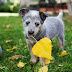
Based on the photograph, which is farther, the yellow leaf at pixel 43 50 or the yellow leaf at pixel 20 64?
the yellow leaf at pixel 20 64

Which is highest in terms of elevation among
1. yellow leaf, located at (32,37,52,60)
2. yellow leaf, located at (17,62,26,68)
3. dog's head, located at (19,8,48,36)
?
dog's head, located at (19,8,48,36)

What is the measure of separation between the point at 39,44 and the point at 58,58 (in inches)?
49.9

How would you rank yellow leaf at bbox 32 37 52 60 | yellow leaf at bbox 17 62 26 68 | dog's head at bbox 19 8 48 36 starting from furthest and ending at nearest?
yellow leaf at bbox 17 62 26 68 → dog's head at bbox 19 8 48 36 → yellow leaf at bbox 32 37 52 60

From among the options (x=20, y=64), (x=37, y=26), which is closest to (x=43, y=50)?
(x=37, y=26)

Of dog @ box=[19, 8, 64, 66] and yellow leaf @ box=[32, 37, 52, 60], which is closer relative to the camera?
yellow leaf @ box=[32, 37, 52, 60]

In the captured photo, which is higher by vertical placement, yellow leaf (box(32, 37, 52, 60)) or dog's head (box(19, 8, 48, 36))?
dog's head (box(19, 8, 48, 36))

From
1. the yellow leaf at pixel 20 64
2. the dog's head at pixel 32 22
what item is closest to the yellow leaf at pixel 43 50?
the dog's head at pixel 32 22

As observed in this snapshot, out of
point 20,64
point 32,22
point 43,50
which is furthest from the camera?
point 20,64

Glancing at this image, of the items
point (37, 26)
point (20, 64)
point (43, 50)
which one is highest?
point (37, 26)

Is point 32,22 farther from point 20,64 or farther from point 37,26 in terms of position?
point 20,64

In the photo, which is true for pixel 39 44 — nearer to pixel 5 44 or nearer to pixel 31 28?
pixel 31 28

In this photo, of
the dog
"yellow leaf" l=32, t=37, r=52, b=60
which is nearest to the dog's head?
the dog

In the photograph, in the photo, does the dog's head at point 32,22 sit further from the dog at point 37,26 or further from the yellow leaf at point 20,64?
the yellow leaf at point 20,64

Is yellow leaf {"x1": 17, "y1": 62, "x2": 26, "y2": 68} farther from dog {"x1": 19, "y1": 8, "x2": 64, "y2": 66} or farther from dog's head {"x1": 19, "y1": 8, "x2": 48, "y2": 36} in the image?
dog's head {"x1": 19, "y1": 8, "x2": 48, "y2": 36}
